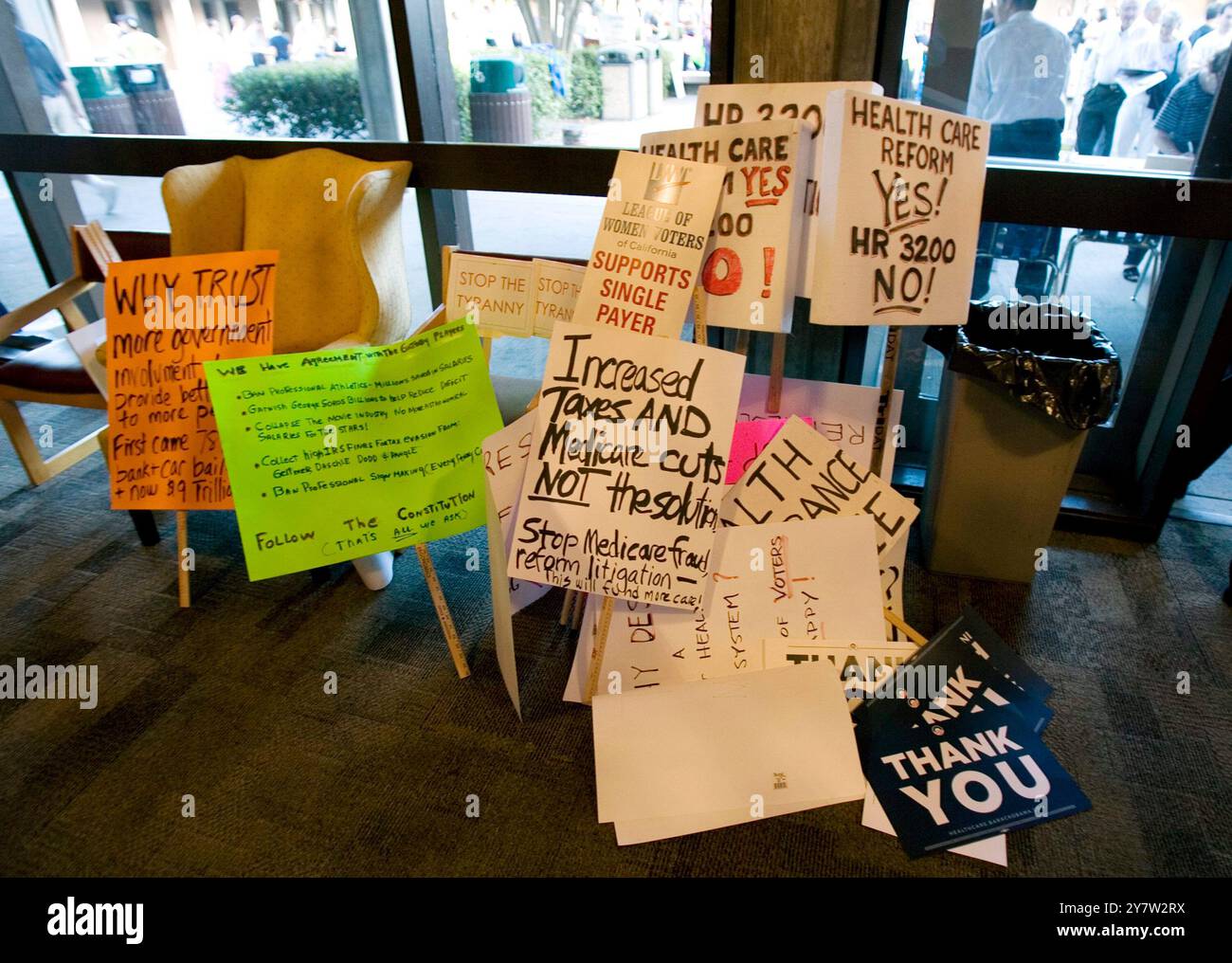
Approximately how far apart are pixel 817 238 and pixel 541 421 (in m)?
0.68

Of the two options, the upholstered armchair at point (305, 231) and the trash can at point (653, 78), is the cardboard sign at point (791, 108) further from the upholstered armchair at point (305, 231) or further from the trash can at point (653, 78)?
the upholstered armchair at point (305, 231)

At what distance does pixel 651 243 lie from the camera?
152cm

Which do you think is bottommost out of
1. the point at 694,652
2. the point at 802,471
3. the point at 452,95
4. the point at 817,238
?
the point at 694,652

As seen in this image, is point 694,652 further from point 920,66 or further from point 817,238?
point 920,66

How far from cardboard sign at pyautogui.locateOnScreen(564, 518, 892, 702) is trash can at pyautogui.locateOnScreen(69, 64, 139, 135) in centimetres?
308

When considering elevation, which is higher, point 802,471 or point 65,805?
point 802,471

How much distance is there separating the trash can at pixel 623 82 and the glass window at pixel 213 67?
73 centimetres

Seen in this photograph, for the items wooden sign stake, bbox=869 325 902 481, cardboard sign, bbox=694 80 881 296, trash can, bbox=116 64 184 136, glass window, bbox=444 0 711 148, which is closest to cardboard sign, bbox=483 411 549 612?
cardboard sign, bbox=694 80 881 296

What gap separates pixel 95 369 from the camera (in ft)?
7.23

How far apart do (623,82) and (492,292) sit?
1.07 metres

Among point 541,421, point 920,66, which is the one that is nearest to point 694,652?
point 541,421

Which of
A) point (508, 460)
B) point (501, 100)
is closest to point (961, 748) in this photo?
point (508, 460)

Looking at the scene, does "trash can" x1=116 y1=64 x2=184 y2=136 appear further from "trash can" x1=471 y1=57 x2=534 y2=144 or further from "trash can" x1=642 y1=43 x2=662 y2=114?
"trash can" x1=642 y1=43 x2=662 y2=114

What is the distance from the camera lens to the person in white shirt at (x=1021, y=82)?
2020 millimetres
